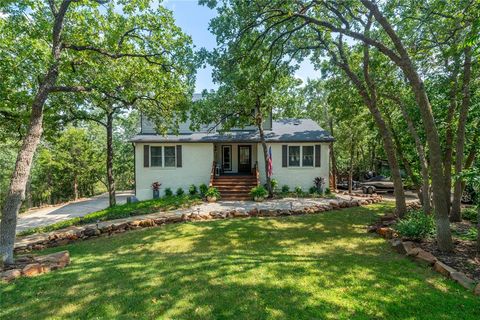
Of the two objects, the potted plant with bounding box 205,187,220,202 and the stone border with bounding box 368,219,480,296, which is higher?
the potted plant with bounding box 205,187,220,202

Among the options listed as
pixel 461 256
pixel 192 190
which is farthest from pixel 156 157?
pixel 461 256

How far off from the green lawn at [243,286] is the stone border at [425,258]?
5.9 inches

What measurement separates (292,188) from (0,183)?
28.2 metres

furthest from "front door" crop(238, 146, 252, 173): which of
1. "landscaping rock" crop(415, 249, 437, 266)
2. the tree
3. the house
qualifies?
"landscaping rock" crop(415, 249, 437, 266)

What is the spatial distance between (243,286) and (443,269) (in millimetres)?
3532

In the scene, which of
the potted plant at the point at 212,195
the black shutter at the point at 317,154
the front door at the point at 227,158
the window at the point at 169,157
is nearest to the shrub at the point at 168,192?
the window at the point at 169,157

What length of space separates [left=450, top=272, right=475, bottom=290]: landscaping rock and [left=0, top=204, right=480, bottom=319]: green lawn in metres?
0.12

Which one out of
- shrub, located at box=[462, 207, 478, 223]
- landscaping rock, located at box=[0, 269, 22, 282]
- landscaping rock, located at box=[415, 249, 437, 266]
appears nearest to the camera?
landscaping rock, located at box=[0, 269, 22, 282]

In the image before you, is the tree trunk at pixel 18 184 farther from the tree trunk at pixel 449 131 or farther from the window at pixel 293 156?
the window at pixel 293 156

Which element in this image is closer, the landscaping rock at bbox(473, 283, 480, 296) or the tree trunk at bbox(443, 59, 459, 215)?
the landscaping rock at bbox(473, 283, 480, 296)

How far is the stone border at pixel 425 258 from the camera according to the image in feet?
12.7

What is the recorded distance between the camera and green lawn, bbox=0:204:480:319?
10.7ft

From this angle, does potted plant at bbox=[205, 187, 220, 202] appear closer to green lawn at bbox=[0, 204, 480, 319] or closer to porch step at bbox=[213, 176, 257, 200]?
porch step at bbox=[213, 176, 257, 200]

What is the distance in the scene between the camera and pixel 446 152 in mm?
8461
